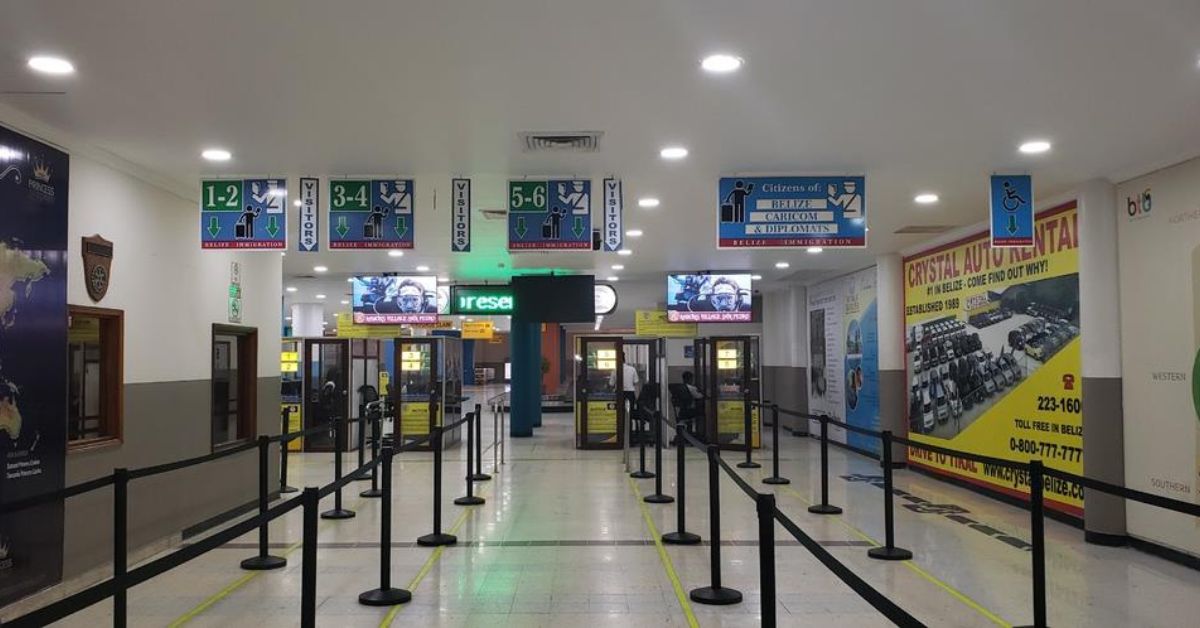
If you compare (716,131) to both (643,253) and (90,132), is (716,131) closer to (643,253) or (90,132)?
(90,132)

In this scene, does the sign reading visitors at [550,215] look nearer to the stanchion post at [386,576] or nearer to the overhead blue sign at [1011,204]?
the stanchion post at [386,576]

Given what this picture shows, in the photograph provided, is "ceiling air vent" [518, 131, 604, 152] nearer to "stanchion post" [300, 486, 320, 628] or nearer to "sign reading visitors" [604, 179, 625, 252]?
"sign reading visitors" [604, 179, 625, 252]

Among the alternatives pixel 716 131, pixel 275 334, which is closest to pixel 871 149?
pixel 716 131

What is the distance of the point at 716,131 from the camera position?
6.25 meters

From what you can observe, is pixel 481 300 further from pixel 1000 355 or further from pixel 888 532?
pixel 888 532

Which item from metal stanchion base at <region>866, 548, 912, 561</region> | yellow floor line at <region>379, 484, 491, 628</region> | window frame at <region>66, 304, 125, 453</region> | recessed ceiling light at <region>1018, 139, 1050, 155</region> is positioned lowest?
yellow floor line at <region>379, 484, 491, 628</region>

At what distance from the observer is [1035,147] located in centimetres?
665

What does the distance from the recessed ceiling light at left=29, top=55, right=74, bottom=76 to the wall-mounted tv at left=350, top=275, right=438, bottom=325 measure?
1017 centimetres

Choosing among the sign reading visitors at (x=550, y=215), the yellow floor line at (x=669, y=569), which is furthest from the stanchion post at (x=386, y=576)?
the sign reading visitors at (x=550, y=215)

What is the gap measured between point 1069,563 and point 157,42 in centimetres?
765

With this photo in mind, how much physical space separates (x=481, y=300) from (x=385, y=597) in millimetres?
9662

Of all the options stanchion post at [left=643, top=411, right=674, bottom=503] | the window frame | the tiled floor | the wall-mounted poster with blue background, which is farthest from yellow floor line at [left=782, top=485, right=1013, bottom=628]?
the window frame

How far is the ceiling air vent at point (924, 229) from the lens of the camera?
1052 centimetres

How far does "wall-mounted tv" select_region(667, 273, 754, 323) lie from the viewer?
48.4ft
